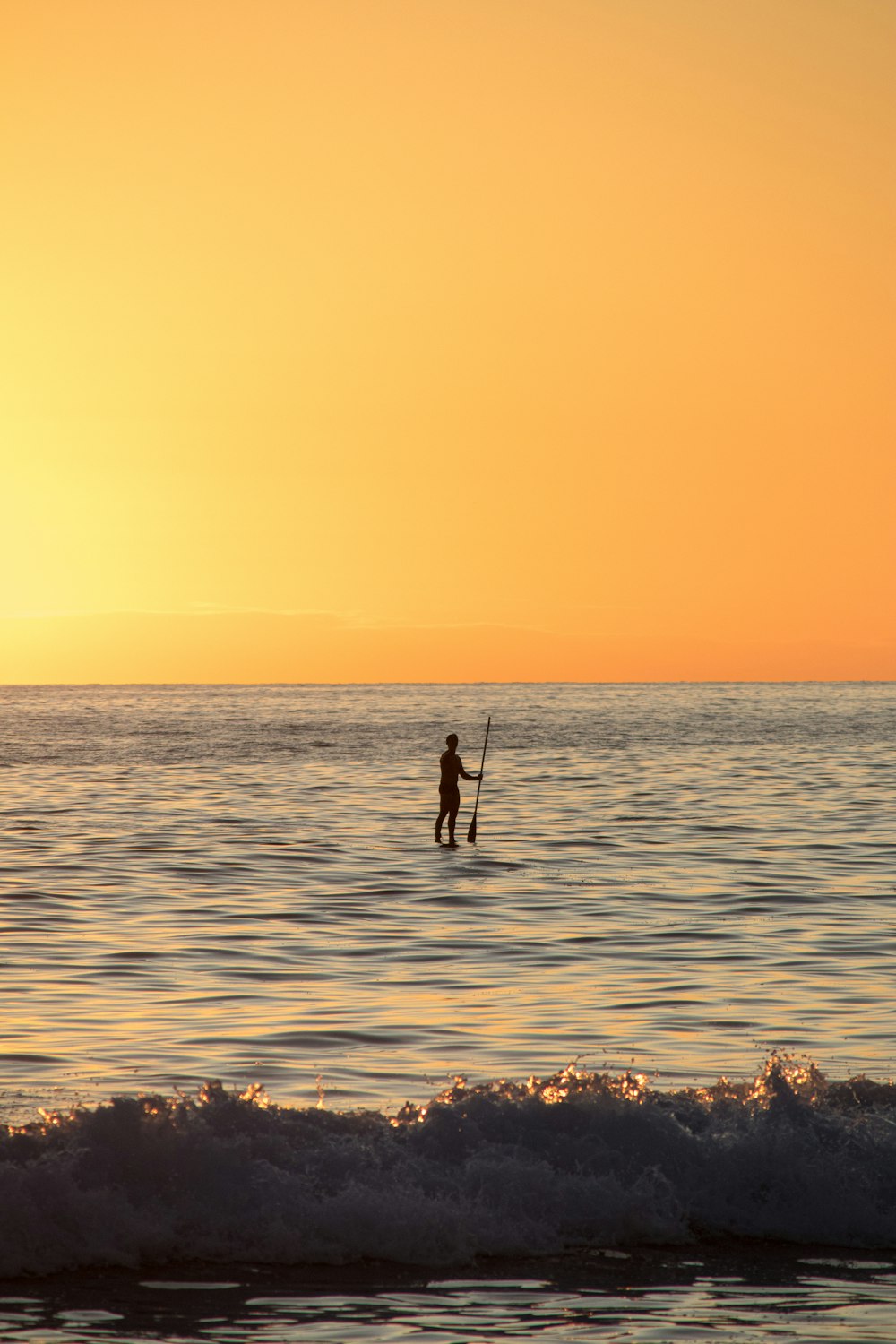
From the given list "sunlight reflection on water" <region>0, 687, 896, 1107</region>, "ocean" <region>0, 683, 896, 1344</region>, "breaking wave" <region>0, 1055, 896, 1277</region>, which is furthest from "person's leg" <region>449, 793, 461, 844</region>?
"breaking wave" <region>0, 1055, 896, 1277</region>

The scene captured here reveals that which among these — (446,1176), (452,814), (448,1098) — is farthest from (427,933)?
(452,814)

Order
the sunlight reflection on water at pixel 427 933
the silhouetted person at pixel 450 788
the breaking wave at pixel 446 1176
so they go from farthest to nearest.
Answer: the silhouetted person at pixel 450 788, the sunlight reflection on water at pixel 427 933, the breaking wave at pixel 446 1176

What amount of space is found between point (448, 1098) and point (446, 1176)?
79 centimetres

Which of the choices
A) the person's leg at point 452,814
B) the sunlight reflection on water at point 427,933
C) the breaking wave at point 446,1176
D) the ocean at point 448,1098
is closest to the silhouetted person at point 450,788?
the person's leg at point 452,814

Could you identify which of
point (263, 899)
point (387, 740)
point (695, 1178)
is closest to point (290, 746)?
point (387, 740)

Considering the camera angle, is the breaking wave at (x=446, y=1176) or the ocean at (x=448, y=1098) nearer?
the ocean at (x=448, y=1098)

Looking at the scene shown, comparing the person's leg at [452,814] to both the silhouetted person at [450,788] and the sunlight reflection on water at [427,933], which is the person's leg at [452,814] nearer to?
the silhouetted person at [450,788]

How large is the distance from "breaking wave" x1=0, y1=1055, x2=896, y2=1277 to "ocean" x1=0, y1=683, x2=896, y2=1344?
0.02m

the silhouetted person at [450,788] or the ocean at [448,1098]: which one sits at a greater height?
the silhouetted person at [450,788]

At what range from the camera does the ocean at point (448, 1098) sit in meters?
7.38

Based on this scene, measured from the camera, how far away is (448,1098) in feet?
30.2

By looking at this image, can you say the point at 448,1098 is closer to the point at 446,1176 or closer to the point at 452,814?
the point at 446,1176

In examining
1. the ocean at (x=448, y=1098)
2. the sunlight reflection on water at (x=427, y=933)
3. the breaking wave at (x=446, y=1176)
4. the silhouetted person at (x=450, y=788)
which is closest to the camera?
the ocean at (x=448, y=1098)

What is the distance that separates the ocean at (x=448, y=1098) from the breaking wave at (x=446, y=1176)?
2cm
